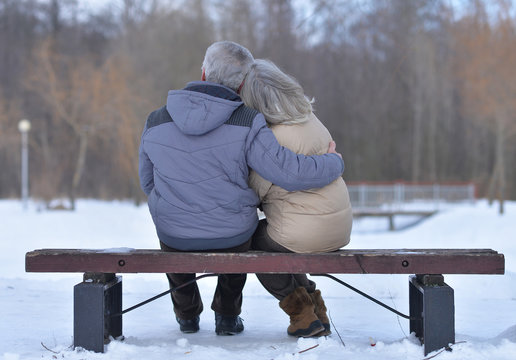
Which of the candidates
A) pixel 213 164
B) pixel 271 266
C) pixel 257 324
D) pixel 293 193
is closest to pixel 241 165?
pixel 213 164

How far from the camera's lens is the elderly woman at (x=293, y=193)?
2.54m

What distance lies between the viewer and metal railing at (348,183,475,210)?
18.9m

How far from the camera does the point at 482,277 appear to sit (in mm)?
4934

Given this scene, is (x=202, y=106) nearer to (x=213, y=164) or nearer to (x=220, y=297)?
(x=213, y=164)

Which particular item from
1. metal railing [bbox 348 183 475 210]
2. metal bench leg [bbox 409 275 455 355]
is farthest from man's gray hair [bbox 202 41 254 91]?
metal railing [bbox 348 183 475 210]

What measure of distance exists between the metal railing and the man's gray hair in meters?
16.3

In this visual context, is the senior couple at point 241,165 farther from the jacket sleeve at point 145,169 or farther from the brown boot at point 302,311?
the brown boot at point 302,311

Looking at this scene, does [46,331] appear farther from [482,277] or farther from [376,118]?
[376,118]

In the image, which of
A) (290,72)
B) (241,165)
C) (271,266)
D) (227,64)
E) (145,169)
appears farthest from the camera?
(290,72)

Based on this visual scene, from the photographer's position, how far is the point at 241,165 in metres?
2.51

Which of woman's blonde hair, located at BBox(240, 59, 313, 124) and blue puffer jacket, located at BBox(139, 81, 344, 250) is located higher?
woman's blonde hair, located at BBox(240, 59, 313, 124)

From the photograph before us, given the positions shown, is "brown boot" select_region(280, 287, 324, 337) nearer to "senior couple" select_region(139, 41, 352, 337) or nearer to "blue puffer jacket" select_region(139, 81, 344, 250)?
"senior couple" select_region(139, 41, 352, 337)

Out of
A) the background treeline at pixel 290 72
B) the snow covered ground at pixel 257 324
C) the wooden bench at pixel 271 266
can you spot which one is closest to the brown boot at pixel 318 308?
the snow covered ground at pixel 257 324

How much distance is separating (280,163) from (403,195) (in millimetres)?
17858
